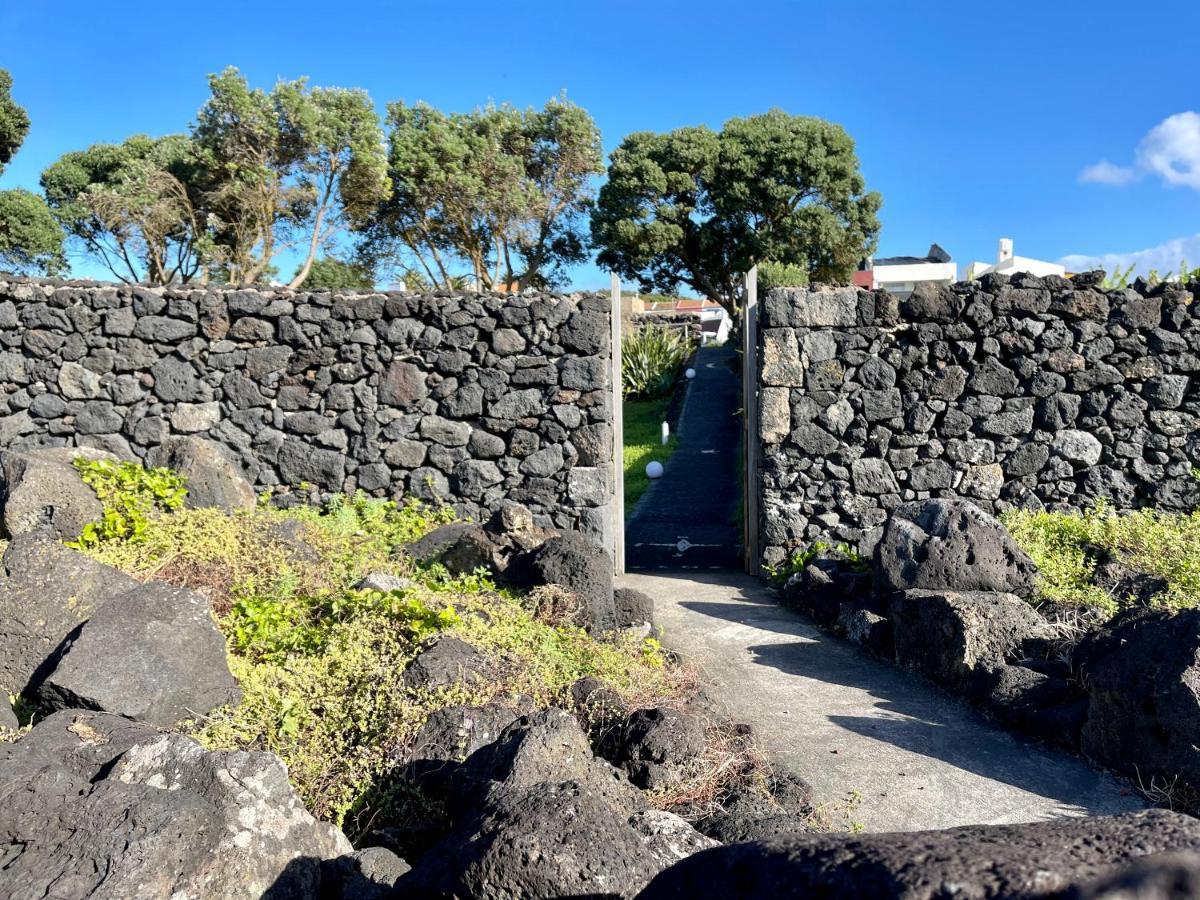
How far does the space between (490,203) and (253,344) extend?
1773 centimetres

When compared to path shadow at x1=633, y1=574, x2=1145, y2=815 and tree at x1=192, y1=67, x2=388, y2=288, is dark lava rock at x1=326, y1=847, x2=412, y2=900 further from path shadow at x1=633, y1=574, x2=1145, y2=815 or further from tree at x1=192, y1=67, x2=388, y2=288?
tree at x1=192, y1=67, x2=388, y2=288

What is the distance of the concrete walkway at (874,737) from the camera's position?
155 inches

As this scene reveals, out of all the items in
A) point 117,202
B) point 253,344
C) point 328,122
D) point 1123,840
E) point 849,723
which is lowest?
point 849,723

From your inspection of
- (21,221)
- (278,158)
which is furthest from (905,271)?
(21,221)

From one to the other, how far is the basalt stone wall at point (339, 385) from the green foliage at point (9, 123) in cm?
1397

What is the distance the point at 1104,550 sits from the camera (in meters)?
6.90

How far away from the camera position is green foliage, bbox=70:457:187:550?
225 inches

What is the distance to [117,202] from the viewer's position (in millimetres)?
21109

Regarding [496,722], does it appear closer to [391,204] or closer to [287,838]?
[287,838]

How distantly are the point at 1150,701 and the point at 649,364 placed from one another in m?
15.1

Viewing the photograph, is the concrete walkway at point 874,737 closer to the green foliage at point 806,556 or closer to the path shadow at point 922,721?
the path shadow at point 922,721

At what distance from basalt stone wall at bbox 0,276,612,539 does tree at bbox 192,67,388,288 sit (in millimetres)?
13282

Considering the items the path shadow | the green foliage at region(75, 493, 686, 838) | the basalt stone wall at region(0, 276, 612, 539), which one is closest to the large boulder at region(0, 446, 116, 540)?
the green foliage at region(75, 493, 686, 838)

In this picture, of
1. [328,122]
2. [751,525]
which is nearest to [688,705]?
[751,525]
